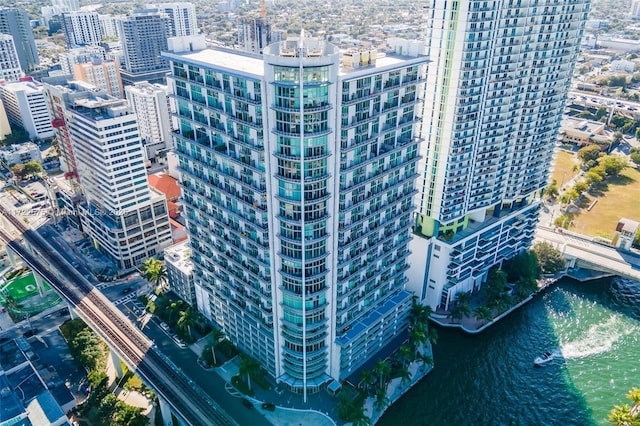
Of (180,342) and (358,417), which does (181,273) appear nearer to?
(180,342)

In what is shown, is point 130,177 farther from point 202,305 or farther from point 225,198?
point 225,198

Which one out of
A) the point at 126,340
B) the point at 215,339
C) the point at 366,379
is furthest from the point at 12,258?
the point at 366,379

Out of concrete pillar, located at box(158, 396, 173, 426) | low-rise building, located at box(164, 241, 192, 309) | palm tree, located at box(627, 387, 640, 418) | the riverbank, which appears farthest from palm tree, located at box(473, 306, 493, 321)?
concrete pillar, located at box(158, 396, 173, 426)

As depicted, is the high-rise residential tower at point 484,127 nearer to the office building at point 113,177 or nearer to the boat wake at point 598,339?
the boat wake at point 598,339

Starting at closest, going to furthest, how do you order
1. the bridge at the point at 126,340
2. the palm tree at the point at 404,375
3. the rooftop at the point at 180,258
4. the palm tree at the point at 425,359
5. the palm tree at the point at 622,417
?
the palm tree at the point at 622,417, the bridge at the point at 126,340, the palm tree at the point at 404,375, the palm tree at the point at 425,359, the rooftop at the point at 180,258

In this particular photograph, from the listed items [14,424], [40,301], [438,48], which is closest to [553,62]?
[438,48]

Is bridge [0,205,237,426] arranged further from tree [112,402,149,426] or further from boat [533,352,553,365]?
boat [533,352,553,365]

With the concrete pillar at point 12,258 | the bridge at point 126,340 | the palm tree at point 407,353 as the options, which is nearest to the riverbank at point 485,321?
the palm tree at point 407,353
